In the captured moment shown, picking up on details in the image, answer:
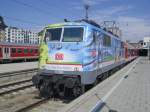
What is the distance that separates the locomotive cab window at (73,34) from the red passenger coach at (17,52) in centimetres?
2771

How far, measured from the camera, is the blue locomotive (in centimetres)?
1065

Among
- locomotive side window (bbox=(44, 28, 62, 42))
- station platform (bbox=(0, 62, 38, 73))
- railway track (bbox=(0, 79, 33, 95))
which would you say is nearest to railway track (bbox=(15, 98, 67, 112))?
locomotive side window (bbox=(44, 28, 62, 42))

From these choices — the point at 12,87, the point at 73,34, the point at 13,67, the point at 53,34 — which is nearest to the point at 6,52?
the point at 13,67

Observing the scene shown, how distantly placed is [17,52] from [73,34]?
3239 centimetres

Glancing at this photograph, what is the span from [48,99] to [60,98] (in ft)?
2.00

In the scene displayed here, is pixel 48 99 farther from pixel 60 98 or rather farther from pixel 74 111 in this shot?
pixel 74 111

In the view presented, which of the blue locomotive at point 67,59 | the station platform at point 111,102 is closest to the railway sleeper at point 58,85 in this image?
the blue locomotive at point 67,59

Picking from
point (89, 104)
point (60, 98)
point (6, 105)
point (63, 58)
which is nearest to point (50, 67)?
point (63, 58)

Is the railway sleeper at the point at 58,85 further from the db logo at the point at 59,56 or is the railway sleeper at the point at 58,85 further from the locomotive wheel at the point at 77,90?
the db logo at the point at 59,56

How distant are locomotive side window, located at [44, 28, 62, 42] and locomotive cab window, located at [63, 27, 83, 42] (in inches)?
10.7

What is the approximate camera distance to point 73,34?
11.1m

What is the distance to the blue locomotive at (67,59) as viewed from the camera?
1065cm

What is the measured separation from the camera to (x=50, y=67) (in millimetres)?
11109

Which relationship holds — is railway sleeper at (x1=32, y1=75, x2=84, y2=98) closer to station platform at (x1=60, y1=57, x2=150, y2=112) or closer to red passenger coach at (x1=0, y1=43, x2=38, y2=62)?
station platform at (x1=60, y1=57, x2=150, y2=112)
